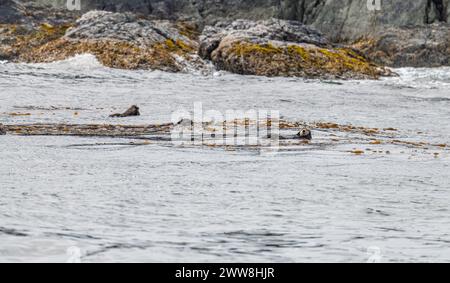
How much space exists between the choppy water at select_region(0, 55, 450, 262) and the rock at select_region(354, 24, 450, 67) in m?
17.1

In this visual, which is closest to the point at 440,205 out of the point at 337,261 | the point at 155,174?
the point at 337,261

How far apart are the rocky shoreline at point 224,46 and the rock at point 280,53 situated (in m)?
0.04

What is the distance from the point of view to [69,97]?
66.5 ft

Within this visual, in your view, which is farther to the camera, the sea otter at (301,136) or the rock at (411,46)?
the rock at (411,46)

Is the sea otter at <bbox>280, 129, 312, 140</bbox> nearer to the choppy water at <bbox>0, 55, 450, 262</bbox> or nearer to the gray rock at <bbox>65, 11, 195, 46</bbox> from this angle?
the choppy water at <bbox>0, 55, 450, 262</bbox>

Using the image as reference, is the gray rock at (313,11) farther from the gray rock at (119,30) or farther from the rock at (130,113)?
the rock at (130,113)

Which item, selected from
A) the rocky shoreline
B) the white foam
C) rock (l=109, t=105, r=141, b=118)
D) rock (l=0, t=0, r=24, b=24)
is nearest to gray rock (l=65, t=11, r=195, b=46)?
the rocky shoreline

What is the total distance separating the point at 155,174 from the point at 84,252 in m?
3.84

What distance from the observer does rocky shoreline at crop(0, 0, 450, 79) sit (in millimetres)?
28250

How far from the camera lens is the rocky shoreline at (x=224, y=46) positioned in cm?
2825

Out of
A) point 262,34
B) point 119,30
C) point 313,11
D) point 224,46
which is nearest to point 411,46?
point 262,34

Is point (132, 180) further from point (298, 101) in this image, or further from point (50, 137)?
point (298, 101)

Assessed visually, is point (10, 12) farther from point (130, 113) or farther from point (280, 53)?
point (130, 113)

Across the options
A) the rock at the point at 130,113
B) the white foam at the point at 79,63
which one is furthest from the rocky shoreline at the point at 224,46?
the rock at the point at 130,113
